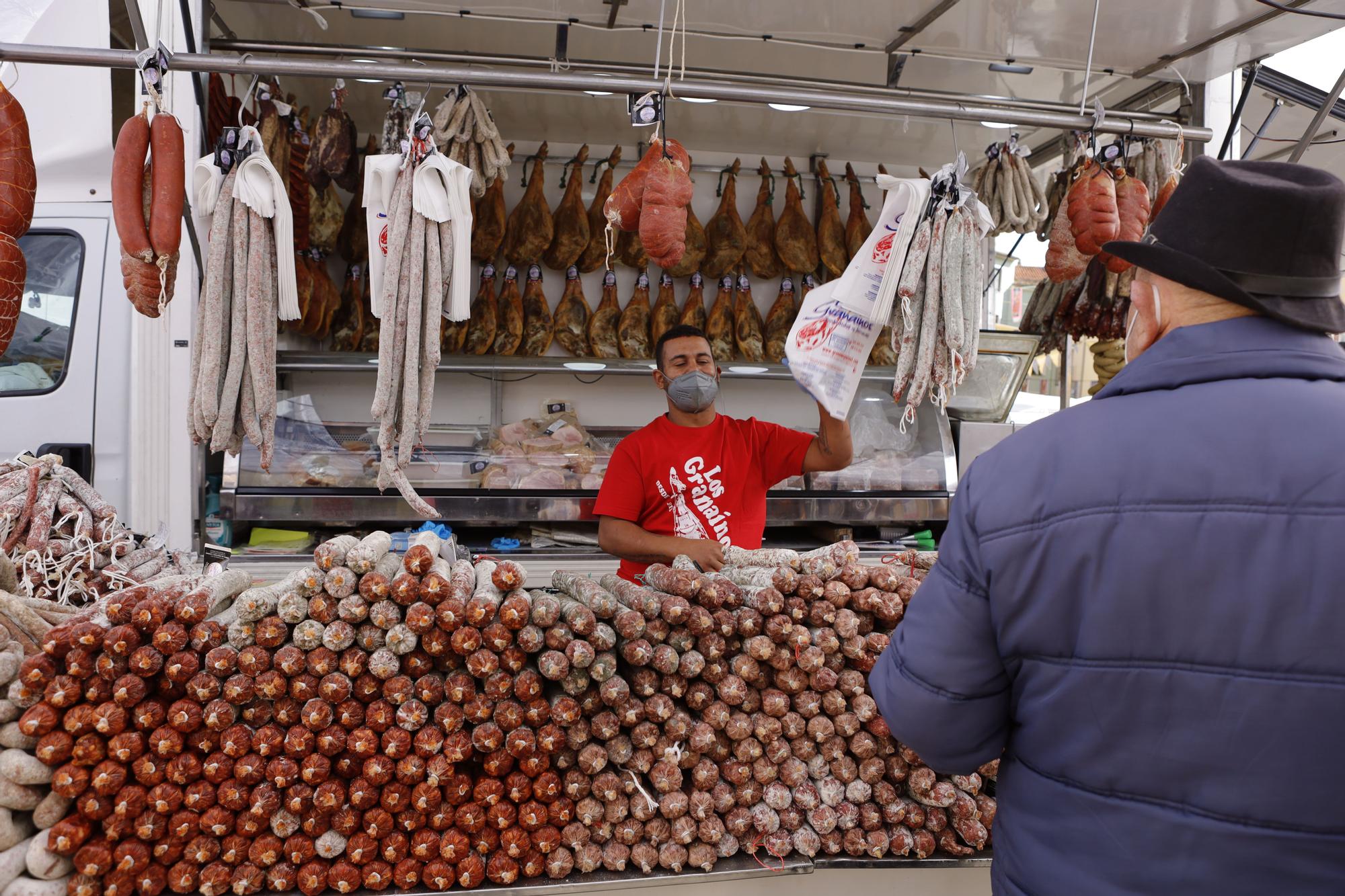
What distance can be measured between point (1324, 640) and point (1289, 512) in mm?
187

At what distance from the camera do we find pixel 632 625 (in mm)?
2023

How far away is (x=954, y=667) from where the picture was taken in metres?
1.45

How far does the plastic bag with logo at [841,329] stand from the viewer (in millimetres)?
2408

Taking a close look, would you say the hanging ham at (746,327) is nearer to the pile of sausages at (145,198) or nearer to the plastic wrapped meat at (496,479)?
the plastic wrapped meat at (496,479)

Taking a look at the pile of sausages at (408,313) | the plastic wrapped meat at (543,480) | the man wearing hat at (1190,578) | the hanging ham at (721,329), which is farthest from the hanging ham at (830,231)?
the man wearing hat at (1190,578)

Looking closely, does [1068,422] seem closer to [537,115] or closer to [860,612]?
[860,612]

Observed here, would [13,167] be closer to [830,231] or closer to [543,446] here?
[543,446]

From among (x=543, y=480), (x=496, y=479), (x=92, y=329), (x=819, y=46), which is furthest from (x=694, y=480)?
(x=92, y=329)

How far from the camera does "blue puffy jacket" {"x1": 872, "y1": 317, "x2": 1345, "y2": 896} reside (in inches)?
46.8

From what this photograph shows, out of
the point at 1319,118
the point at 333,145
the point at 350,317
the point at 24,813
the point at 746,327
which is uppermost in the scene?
the point at 1319,118

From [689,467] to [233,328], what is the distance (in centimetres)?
177

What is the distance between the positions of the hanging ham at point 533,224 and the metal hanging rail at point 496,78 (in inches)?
92.7

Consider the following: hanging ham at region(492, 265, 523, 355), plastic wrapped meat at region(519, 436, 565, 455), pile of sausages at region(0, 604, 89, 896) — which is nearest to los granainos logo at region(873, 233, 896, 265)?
pile of sausages at region(0, 604, 89, 896)

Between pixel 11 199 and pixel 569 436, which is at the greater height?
pixel 11 199
